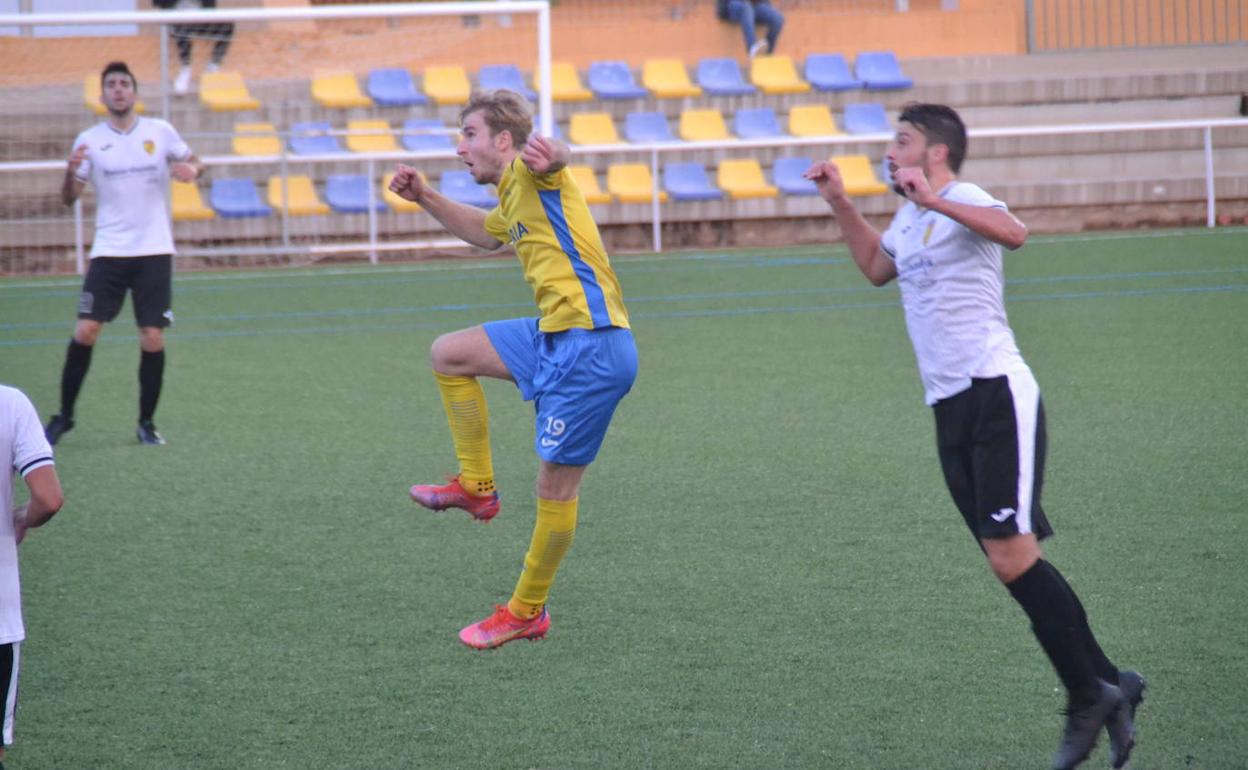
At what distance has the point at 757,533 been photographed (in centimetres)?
647

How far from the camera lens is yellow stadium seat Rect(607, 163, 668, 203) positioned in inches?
741

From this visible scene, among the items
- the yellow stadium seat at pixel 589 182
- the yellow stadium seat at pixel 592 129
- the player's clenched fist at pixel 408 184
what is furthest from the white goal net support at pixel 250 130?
the player's clenched fist at pixel 408 184

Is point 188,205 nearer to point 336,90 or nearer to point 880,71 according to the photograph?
point 336,90

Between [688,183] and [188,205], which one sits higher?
[688,183]

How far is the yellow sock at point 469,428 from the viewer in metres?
5.44

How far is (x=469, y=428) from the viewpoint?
17.9 feet

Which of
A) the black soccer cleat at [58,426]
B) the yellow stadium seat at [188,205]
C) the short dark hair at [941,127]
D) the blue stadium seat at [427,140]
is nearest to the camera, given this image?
the short dark hair at [941,127]

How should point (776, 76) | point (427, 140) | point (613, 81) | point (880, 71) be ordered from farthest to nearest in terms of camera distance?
point (880, 71) → point (776, 76) → point (613, 81) → point (427, 140)

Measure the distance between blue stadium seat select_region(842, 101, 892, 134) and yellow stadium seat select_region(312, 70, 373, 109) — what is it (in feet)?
19.9

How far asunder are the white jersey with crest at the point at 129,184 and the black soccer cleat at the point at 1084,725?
634 centimetres

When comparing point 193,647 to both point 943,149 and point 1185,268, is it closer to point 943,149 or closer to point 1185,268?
point 943,149

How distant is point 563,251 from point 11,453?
6.31ft

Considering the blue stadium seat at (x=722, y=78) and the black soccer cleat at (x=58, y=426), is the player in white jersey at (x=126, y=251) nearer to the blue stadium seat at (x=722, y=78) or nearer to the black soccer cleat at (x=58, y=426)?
the black soccer cleat at (x=58, y=426)

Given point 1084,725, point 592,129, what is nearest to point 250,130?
point 592,129
